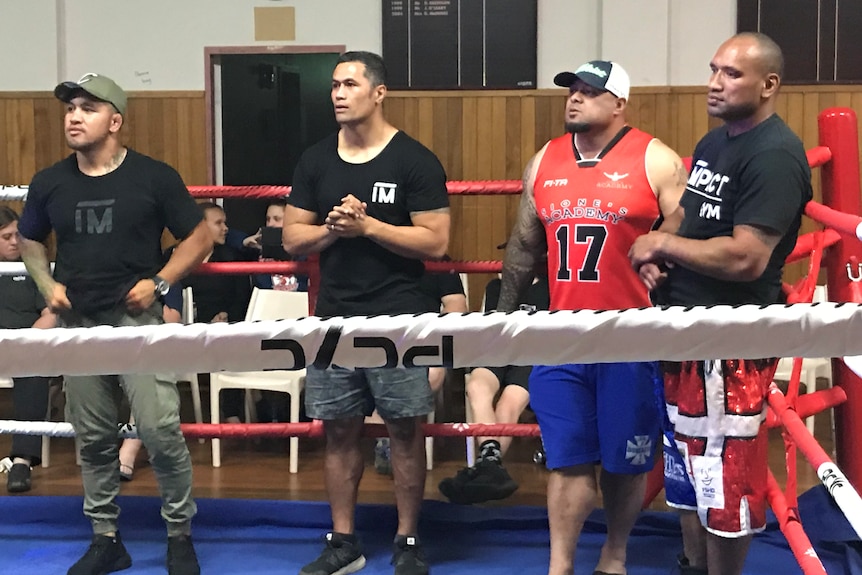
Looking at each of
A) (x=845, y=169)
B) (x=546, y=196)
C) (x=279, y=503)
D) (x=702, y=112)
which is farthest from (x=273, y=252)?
(x=702, y=112)

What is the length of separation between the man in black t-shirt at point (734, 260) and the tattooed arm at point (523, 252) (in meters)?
0.52

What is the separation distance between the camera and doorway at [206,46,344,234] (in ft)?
18.6

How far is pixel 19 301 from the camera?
3.93 meters

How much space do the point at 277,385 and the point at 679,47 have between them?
120 inches

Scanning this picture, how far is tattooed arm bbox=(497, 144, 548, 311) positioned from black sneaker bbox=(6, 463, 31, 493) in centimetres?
204

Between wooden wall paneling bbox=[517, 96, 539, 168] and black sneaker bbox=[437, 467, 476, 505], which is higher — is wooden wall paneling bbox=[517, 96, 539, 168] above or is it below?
above

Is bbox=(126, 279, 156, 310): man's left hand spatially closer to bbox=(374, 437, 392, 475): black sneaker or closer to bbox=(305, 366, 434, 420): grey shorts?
bbox=(305, 366, 434, 420): grey shorts

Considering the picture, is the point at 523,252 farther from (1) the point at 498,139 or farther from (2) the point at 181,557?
(1) the point at 498,139

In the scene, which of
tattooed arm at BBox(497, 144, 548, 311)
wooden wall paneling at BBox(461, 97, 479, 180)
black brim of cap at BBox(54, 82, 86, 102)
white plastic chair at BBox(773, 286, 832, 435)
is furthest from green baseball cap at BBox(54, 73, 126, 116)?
wooden wall paneling at BBox(461, 97, 479, 180)

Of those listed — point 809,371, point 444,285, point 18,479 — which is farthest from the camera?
point 809,371

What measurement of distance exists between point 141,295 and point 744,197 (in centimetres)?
150

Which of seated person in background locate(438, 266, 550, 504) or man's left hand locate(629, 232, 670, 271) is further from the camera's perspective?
seated person in background locate(438, 266, 550, 504)

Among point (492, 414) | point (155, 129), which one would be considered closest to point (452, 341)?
point (492, 414)

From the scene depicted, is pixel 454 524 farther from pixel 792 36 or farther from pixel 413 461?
pixel 792 36
